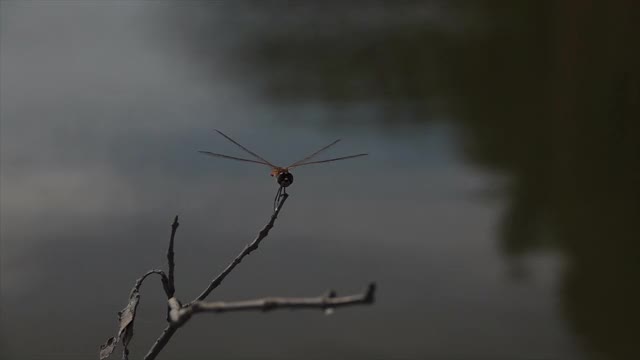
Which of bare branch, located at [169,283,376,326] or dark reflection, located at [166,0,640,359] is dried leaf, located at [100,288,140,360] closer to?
bare branch, located at [169,283,376,326]

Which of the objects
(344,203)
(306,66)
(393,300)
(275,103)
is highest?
(306,66)

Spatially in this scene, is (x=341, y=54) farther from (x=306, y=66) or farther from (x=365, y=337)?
(x=365, y=337)

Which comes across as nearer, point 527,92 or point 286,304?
point 286,304

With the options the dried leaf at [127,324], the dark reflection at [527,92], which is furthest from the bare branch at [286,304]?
the dark reflection at [527,92]

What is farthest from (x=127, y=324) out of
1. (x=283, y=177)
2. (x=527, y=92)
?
(x=527, y=92)

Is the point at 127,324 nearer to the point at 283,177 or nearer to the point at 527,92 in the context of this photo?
the point at 283,177

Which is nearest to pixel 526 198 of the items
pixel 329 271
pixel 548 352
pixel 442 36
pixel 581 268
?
pixel 581 268
